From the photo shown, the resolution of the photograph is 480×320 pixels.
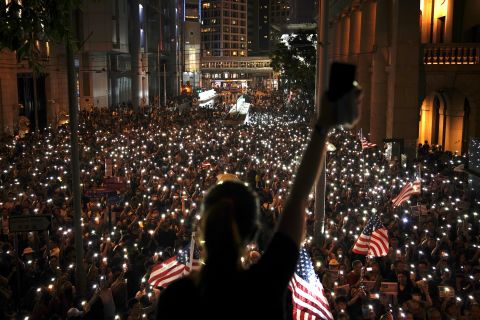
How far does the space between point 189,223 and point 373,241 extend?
4.41 metres

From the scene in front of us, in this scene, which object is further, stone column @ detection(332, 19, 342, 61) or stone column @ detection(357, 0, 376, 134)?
stone column @ detection(332, 19, 342, 61)

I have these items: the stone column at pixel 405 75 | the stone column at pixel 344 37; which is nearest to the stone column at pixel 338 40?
the stone column at pixel 344 37

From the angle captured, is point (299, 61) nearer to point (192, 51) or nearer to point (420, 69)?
point (420, 69)

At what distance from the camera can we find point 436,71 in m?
27.1

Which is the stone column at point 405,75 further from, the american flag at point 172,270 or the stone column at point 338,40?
the stone column at point 338,40

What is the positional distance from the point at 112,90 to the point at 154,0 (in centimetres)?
2246

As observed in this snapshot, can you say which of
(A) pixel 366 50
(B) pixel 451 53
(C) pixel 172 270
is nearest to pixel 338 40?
(A) pixel 366 50

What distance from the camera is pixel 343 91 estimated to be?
2.26 metres

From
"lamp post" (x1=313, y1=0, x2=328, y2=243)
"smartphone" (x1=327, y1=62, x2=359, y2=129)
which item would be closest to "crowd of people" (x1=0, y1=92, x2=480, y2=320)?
"lamp post" (x1=313, y1=0, x2=328, y2=243)

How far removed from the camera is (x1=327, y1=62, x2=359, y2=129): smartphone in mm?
2234

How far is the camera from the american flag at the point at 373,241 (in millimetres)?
11914

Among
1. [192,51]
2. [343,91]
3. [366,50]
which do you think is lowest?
[343,91]

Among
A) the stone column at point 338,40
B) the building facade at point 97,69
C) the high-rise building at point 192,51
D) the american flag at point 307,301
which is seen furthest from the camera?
the high-rise building at point 192,51

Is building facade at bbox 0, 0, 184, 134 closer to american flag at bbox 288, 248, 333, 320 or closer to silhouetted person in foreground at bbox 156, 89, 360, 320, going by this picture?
american flag at bbox 288, 248, 333, 320
